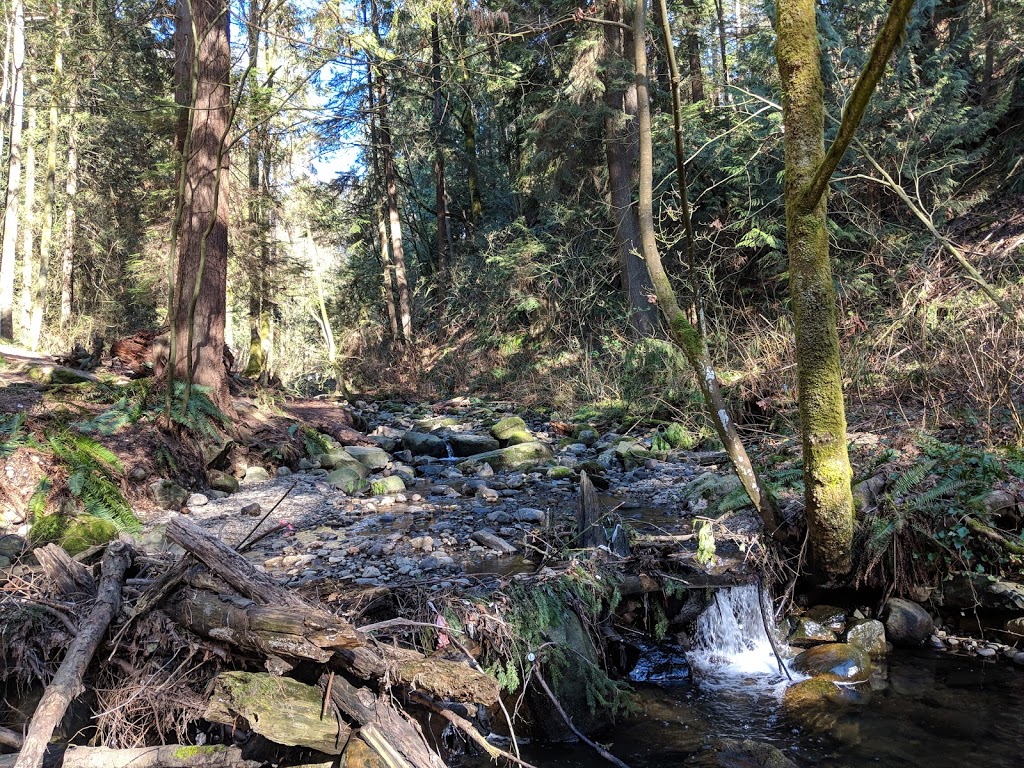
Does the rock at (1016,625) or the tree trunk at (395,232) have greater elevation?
the tree trunk at (395,232)

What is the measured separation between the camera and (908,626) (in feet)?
14.5

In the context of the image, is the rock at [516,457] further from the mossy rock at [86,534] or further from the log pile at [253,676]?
the log pile at [253,676]

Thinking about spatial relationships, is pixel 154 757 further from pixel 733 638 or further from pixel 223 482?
pixel 223 482

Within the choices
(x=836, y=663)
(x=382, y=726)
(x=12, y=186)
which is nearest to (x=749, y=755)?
(x=836, y=663)

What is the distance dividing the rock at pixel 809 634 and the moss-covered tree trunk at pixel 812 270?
94cm

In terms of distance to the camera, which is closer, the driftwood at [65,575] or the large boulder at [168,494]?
the driftwood at [65,575]

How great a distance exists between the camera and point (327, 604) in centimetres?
352

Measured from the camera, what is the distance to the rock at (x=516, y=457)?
916 cm

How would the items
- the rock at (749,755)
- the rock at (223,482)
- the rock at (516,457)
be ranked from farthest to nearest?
the rock at (516,457) → the rock at (223,482) → the rock at (749,755)

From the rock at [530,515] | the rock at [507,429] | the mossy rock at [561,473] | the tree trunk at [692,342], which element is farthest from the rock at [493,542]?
the rock at [507,429]

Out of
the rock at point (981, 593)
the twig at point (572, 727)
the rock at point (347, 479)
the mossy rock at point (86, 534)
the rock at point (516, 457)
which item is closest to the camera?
the twig at point (572, 727)

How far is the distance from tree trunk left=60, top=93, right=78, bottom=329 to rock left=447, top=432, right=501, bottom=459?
1390 cm

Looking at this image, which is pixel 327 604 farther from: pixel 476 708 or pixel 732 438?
pixel 732 438

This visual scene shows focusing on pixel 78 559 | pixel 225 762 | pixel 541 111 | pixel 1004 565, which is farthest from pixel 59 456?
pixel 541 111
